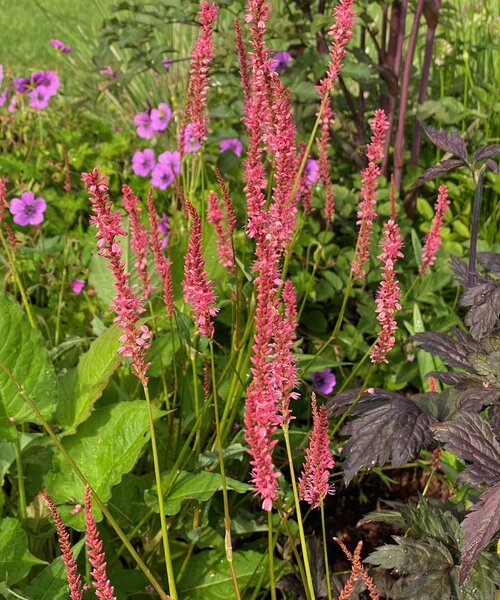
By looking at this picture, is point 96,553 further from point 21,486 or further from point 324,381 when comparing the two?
point 324,381

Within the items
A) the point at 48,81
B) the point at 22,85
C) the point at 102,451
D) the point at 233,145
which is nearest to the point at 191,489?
the point at 102,451

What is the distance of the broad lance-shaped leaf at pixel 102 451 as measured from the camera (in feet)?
5.09

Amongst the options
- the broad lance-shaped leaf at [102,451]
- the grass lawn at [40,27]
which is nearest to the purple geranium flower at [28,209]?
the broad lance-shaped leaf at [102,451]

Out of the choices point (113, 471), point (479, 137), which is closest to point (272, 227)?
point (113, 471)

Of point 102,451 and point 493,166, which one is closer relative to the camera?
point 493,166

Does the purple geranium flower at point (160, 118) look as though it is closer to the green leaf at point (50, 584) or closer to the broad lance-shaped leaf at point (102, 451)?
the broad lance-shaped leaf at point (102, 451)

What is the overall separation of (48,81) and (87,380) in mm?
2121

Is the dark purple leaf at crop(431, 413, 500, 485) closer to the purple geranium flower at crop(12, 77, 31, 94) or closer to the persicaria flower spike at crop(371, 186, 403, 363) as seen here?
the persicaria flower spike at crop(371, 186, 403, 363)

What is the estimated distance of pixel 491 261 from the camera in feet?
5.48

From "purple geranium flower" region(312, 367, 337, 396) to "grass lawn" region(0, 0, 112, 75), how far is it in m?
3.40

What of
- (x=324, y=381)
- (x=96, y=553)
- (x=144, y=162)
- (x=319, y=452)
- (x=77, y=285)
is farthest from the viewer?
(x=144, y=162)

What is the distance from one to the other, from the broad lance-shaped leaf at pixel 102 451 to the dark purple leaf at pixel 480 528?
64 centimetres

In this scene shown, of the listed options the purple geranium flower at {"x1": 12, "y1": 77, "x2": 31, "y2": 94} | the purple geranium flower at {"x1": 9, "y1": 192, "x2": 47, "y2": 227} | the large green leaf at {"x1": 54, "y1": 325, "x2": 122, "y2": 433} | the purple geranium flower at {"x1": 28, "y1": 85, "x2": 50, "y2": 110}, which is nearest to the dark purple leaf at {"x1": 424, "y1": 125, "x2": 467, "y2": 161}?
the large green leaf at {"x1": 54, "y1": 325, "x2": 122, "y2": 433}

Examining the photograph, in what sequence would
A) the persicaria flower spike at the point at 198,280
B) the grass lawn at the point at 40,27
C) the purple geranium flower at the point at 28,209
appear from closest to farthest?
the persicaria flower spike at the point at 198,280
the purple geranium flower at the point at 28,209
the grass lawn at the point at 40,27
